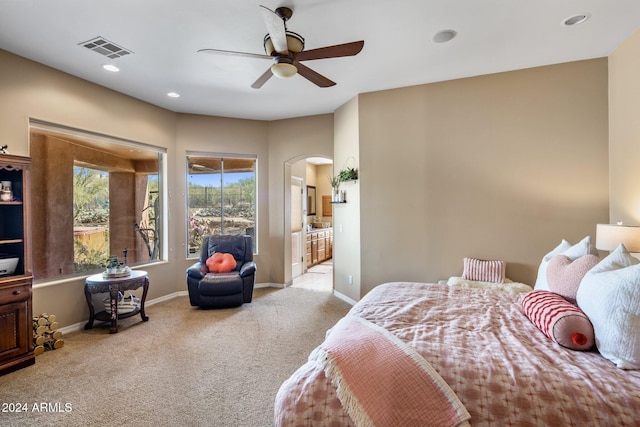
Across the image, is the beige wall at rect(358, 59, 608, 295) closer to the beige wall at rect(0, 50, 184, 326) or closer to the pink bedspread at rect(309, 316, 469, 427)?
the pink bedspread at rect(309, 316, 469, 427)

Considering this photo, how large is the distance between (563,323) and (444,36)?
2.61m

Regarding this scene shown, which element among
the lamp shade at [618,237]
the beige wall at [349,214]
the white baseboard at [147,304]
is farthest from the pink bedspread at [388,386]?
the white baseboard at [147,304]

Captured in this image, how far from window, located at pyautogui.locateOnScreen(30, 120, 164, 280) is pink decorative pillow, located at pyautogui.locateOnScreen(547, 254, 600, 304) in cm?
502

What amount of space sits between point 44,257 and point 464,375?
14.7ft

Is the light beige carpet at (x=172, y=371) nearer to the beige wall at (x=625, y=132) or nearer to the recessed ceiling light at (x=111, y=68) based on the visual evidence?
the recessed ceiling light at (x=111, y=68)

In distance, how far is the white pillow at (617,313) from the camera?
1.32 metres

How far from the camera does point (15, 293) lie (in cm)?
273

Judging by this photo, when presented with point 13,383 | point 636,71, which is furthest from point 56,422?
point 636,71

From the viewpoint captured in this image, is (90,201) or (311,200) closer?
(90,201)

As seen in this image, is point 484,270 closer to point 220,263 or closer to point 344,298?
point 344,298

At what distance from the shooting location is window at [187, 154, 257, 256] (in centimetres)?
535

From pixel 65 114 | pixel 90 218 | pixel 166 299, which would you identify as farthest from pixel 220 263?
pixel 65 114

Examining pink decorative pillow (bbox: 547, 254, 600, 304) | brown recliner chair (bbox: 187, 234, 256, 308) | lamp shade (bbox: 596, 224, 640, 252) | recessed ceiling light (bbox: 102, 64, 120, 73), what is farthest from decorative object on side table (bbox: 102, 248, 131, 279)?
lamp shade (bbox: 596, 224, 640, 252)

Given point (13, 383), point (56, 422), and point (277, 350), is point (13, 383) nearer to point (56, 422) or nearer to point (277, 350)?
point (56, 422)
